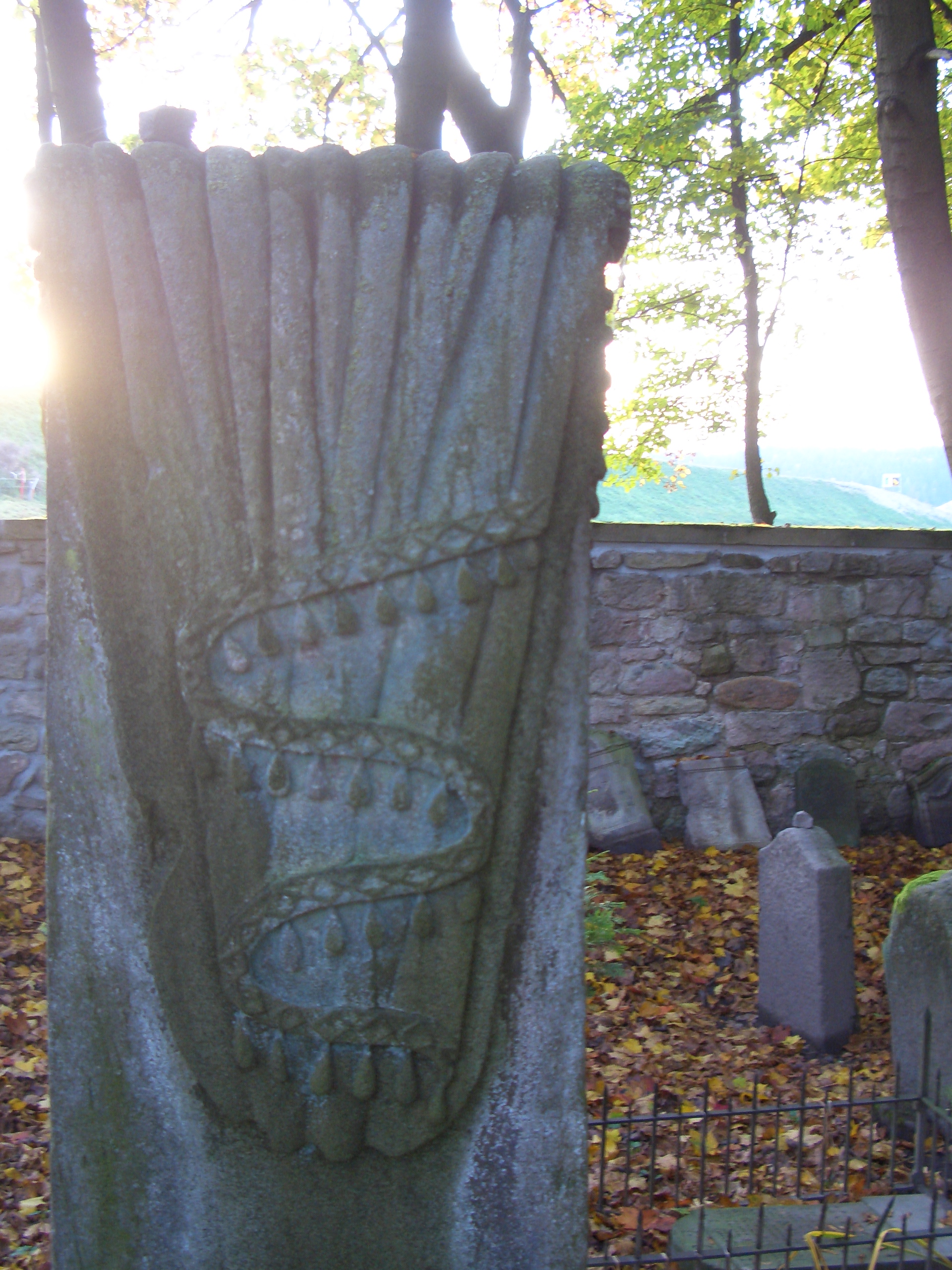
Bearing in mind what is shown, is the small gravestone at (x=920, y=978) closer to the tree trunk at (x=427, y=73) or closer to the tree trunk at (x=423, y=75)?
the tree trunk at (x=427, y=73)

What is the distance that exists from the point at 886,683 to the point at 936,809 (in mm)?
807

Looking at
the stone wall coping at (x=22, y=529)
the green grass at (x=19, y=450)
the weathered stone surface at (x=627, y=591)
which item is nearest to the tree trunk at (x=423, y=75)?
the weathered stone surface at (x=627, y=591)

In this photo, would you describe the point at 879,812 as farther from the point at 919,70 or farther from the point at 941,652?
the point at 919,70

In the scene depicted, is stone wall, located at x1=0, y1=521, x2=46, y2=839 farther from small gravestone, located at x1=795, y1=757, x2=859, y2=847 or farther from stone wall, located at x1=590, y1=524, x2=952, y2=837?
small gravestone, located at x1=795, y1=757, x2=859, y2=847

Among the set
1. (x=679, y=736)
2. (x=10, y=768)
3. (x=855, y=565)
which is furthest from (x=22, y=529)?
(x=855, y=565)

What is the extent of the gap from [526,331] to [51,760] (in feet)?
3.26

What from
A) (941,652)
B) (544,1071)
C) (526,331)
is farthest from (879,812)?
(526,331)

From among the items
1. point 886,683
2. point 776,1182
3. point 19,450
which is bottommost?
point 776,1182

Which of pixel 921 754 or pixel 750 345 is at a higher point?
pixel 750 345

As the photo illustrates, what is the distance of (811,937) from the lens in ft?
11.5

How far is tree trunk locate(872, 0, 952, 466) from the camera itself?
4.52m

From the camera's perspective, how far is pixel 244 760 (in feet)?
4.70

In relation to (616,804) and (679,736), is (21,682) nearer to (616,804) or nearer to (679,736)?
(616,804)

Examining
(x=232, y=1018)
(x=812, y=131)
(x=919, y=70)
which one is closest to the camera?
(x=232, y=1018)
